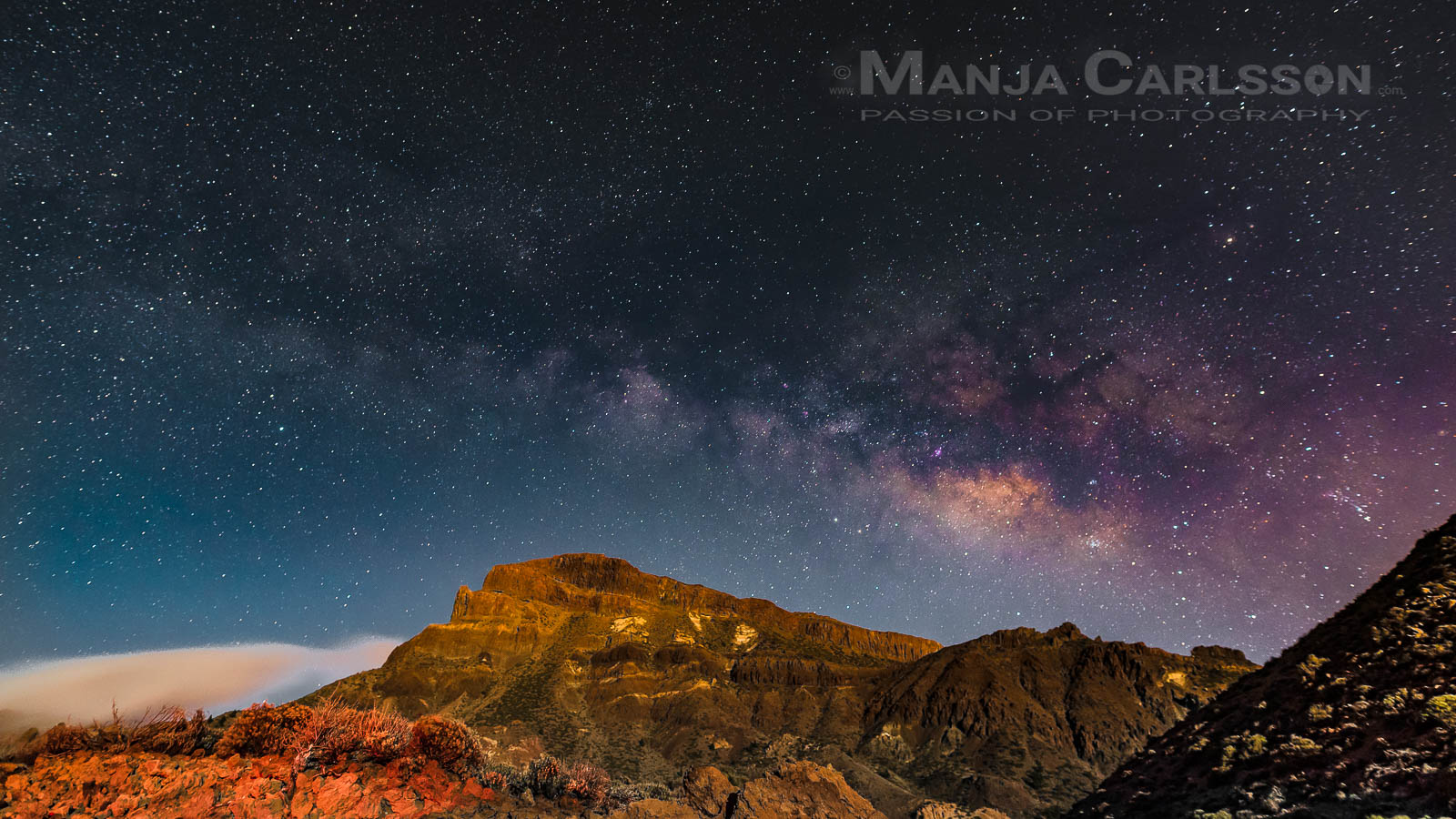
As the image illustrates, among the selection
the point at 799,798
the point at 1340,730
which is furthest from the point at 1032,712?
the point at 1340,730

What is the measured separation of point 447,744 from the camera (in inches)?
518

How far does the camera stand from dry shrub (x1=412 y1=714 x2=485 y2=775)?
12.9 metres

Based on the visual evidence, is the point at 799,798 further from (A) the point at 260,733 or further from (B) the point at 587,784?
(A) the point at 260,733

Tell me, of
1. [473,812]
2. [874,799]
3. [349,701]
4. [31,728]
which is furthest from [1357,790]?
[349,701]

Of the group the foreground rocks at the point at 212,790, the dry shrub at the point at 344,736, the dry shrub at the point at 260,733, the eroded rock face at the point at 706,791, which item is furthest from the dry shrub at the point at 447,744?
the eroded rock face at the point at 706,791

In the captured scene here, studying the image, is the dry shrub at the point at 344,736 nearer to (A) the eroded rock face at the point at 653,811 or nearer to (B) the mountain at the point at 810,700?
(A) the eroded rock face at the point at 653,811

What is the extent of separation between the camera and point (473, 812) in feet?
38.9

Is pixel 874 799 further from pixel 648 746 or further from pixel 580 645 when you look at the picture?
pixel 580 645

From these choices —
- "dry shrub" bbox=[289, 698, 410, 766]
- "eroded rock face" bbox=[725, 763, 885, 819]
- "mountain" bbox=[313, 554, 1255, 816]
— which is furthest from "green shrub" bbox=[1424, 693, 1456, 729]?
"mountain" bbox=[313, 554, 1255, 816]

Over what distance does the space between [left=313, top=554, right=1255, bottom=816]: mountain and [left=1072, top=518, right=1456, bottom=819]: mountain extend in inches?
1457

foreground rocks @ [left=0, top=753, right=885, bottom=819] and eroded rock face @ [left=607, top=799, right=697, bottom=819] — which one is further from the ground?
foreground rocks @ [left=0, top=753, right=885, bottom=819]

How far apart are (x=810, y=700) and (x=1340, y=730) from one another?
8292cm

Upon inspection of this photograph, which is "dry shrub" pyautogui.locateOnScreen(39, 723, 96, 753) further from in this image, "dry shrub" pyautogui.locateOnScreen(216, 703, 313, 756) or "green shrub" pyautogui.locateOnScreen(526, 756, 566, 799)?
"green shrub" pyautogui.locateOnScreen(526, 756, 566, 799)

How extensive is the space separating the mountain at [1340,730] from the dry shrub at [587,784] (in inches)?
457
